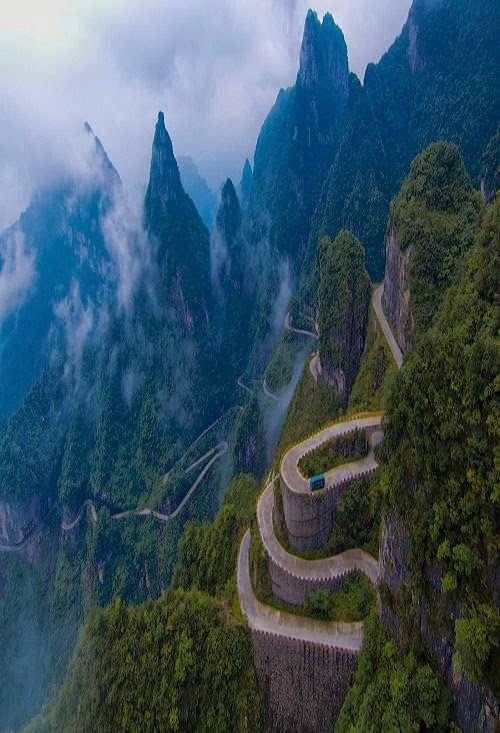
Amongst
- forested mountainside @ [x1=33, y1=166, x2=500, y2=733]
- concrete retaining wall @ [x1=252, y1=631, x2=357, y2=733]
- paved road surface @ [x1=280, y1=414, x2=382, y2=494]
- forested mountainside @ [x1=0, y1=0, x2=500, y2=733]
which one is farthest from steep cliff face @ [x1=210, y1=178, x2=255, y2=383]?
concrete retaining wall @ [x1=252, y1=631, x2=357, y2=733]

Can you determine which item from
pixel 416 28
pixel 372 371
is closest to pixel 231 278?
pixel 416 28

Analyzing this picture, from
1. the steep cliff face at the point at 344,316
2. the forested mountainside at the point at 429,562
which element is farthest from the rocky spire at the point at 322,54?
the forested mountainside at the point at 429,562

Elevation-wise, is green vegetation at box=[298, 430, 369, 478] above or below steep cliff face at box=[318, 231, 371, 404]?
below

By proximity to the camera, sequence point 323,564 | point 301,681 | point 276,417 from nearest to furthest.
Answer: point 301,681 → point 323,564 → point 276,417

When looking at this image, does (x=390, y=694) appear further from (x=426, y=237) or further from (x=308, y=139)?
(x=308, y=139)

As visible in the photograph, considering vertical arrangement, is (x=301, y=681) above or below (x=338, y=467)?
below

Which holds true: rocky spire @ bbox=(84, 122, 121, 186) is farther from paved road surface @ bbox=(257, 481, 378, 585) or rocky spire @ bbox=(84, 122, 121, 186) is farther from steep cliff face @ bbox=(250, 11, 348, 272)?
paved road surface @ bbox=(257, 481, 378, 585)
